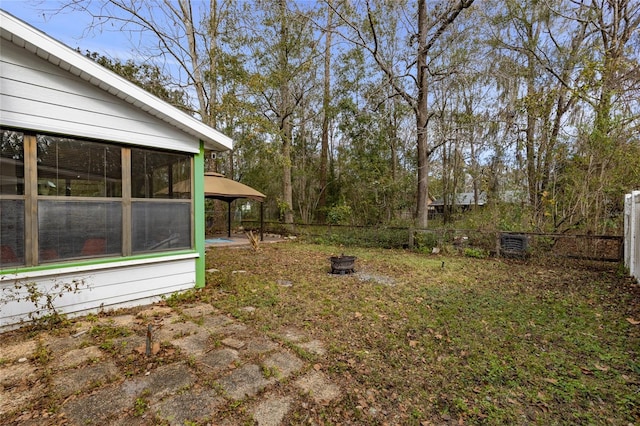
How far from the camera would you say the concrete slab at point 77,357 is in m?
2.44

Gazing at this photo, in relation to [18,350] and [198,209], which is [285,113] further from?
[18,350]

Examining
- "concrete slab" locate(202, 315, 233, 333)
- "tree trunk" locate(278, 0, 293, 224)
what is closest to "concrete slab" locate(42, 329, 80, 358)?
"concrete slab" locate(202, 315, 233, 333)

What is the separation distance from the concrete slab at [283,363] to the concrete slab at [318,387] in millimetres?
139

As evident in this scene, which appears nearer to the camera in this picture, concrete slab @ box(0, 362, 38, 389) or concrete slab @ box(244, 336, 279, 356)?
concrete slab @ box(0, 362, 38, 389)

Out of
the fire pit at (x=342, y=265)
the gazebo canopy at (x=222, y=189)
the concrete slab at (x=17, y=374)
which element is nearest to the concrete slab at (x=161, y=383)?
the concrete slab at (x=17, y=374)

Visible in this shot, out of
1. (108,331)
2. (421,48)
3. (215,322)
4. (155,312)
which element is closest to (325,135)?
(421,48)

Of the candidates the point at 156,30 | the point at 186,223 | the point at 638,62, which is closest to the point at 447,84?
the point at 638,62

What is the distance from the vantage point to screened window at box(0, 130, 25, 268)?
9.66ft

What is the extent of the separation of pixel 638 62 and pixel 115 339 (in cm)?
1235

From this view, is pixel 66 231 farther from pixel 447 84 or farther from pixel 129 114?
pixel 447 84

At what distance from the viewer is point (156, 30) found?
9875 mm

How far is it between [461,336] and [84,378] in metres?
3.47

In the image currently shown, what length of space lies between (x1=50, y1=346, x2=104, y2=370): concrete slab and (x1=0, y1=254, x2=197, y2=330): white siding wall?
0.98 metres

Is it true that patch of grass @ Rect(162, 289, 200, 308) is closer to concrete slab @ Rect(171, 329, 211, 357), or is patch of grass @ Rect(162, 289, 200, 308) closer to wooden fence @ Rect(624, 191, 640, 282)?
concrete slab @ Rect(171, 329, 211, 357)
